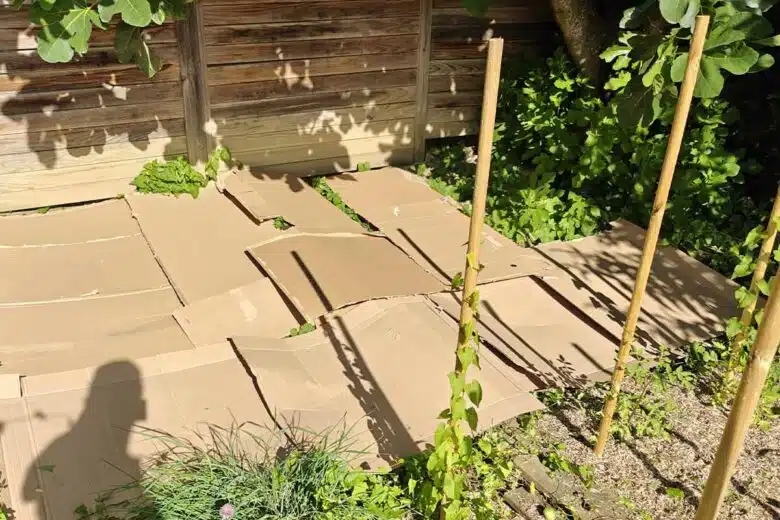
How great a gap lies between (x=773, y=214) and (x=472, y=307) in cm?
159

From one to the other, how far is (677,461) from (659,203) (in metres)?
1.23

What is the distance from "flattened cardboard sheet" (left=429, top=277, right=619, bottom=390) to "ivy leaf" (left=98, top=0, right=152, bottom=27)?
2.19m

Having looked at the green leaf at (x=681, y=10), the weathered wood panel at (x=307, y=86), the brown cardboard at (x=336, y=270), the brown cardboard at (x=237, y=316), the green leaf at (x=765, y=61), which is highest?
the green leaf at (x=681, y=10)

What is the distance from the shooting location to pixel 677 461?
10.8ft

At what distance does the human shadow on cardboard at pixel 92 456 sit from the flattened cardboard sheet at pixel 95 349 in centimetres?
34

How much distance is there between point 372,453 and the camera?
322 centimetres

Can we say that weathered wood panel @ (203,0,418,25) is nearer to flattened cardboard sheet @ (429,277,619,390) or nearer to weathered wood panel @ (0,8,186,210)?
weathered wood panel @ (0,8,186,210)

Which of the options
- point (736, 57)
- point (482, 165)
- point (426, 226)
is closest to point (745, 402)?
point (482, 165)

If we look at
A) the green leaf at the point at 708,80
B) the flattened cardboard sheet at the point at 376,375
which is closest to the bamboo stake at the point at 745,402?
A: the flattened cardboard sheet at the point at 376,375

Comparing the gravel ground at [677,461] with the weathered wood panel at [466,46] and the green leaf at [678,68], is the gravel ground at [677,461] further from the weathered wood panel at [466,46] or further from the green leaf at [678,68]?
the weathered wood panel at [466,46]

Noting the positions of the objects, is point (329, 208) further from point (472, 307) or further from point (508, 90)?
point (472, 307)

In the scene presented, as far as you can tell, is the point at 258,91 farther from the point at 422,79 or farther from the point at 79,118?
the point at 422,79

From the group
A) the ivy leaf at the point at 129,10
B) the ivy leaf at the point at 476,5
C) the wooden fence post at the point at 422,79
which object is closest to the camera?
the ivy leaf at the point at 129,10

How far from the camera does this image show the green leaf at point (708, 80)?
9.98ft
